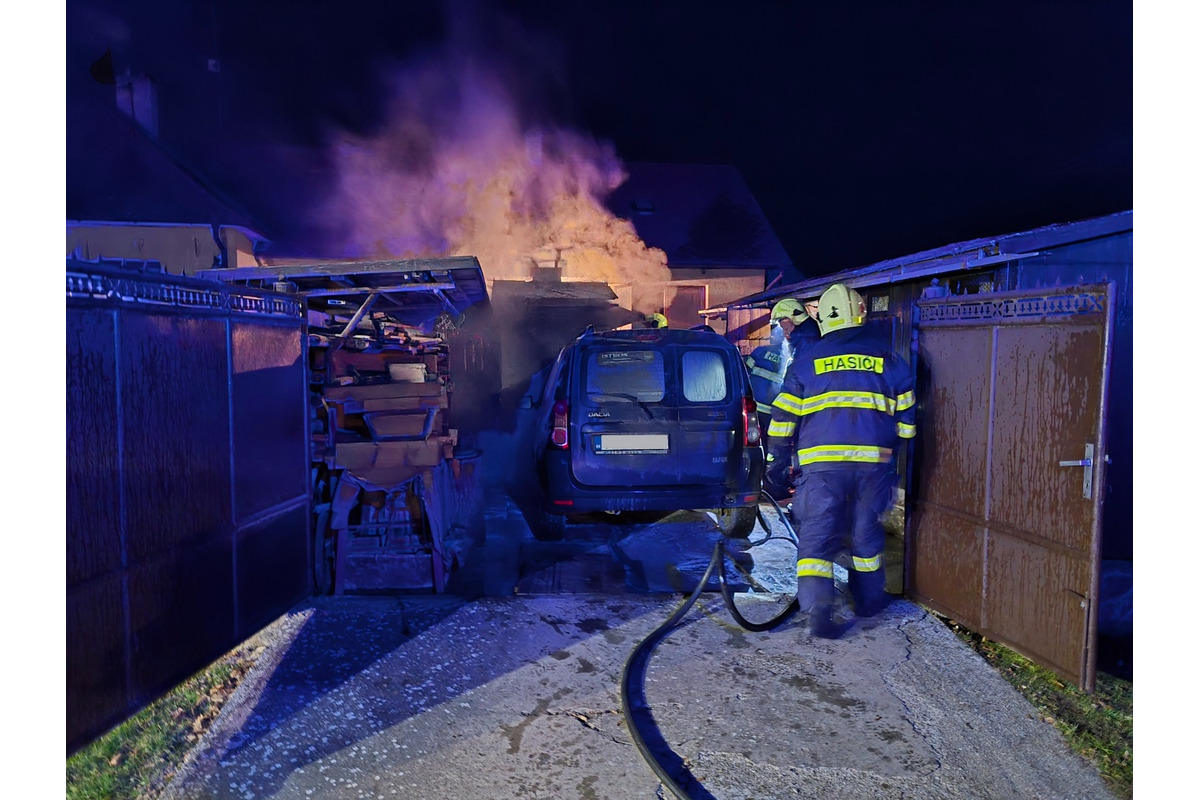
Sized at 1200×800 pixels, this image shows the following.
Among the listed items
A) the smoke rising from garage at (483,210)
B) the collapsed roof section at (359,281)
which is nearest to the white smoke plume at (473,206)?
the smoke rising from garage at (483,210)

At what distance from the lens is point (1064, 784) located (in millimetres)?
2469

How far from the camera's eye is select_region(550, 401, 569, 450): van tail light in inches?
198

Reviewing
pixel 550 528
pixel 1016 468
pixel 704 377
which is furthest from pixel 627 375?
pixel 1016 468

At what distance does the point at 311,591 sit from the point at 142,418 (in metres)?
1.90

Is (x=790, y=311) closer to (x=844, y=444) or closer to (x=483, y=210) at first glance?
(x=844, y=444)

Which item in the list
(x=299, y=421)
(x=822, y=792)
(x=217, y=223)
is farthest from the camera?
(x=217, y=223)

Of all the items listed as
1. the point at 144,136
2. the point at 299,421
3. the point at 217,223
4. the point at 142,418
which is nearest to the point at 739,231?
the point at 217,223

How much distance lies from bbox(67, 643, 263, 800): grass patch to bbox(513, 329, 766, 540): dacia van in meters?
2.60

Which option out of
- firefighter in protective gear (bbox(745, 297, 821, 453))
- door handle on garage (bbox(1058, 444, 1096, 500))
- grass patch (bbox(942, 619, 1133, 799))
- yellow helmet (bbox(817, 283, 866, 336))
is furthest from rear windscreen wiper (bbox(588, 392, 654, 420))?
door handle on garage (bbox(1058, 444, 1096, 500))

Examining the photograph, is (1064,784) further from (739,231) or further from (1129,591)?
(739,231)

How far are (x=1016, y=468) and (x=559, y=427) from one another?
10.0ft

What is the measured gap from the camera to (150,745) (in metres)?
2.74

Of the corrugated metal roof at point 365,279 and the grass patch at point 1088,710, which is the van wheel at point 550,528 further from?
the grass patch at point 1088,710

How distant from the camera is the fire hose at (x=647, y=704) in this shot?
2.42 metres
